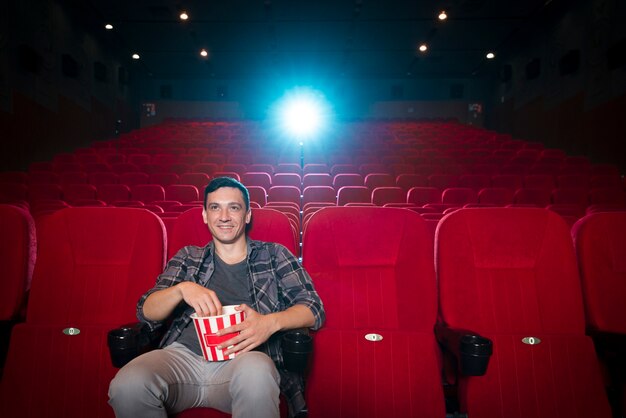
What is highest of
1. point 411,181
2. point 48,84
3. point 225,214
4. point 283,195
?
point 48,84

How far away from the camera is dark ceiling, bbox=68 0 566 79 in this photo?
693cm

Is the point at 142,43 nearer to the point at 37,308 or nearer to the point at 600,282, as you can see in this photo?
the point at 37,308

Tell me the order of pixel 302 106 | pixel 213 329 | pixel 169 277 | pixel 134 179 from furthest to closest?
1. pixel 302 106
2. pixel 134 179
3. pixel 169 277
4. pixel 213 329

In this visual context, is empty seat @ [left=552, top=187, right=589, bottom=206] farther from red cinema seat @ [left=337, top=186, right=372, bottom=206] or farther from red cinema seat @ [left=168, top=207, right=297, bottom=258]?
red cinema seat @ [left=168, top=207, right=297, bottom=258]

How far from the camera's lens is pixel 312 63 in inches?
386

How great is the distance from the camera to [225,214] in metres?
1.16

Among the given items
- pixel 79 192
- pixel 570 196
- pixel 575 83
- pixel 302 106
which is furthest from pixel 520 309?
pixel 302 106

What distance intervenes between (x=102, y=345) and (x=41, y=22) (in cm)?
661

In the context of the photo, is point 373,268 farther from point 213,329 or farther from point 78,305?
point 78,305

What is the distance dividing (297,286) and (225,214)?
29cm

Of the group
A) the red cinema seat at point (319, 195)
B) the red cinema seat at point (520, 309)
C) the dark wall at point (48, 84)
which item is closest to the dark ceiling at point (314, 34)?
the dark wall at point (48, 84)

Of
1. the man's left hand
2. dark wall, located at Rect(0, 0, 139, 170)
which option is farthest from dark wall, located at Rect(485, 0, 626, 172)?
dark wall, located at Rect(0, 0, 139, 170)

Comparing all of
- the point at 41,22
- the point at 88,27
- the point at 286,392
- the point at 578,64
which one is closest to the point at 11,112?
the point at 41,22

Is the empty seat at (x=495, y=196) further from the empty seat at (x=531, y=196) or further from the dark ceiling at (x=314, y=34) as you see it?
the dark ceiling at (x=314, y=34)
